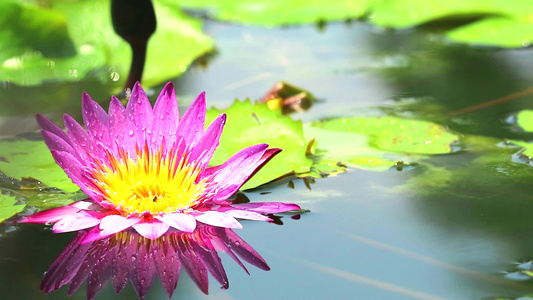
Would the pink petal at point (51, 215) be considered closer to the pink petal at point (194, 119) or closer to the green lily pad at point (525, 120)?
the pink petal at point (194, 119)

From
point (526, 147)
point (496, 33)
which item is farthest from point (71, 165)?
point (496, 33)

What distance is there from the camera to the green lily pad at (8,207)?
1.38m

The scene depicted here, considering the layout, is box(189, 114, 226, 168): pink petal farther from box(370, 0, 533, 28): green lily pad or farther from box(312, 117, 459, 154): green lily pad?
box(370, 0, 533, 28): green lily pad

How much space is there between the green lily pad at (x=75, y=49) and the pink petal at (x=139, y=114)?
0.95 meters

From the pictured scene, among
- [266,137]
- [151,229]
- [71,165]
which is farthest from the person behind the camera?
[266,137]

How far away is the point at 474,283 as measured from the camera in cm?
119

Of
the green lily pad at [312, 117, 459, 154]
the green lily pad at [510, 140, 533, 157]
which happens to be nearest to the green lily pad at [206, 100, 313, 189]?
the green lily pad at [312, 117, 459, 154]

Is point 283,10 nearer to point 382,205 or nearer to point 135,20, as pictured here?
point 135,20

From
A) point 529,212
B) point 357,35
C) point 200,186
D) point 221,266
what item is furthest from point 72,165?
point 357,35

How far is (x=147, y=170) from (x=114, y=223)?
167 millimetres

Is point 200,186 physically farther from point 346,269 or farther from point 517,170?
point 517,170

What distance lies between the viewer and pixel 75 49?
2.57 m

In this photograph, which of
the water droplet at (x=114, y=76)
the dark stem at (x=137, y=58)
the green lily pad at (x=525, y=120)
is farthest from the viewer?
the water droplet at (x=114, y=76)

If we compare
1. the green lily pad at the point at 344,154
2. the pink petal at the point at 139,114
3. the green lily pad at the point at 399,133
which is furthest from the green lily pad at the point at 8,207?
the green lily pad at the point at 399,133
